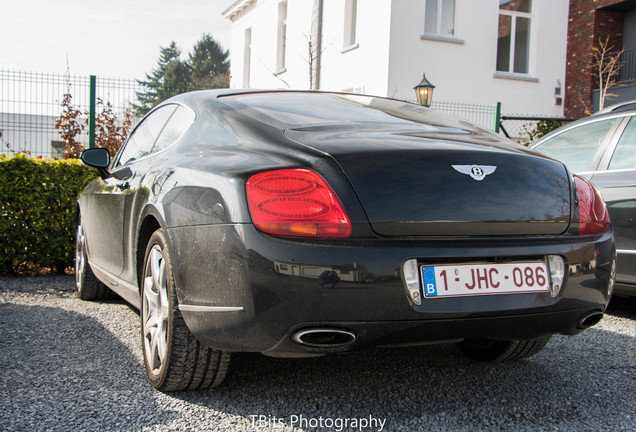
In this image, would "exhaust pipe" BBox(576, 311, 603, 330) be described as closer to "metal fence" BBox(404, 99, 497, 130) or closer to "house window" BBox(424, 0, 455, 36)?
"metal fence" BBox(404, 99, 497, 130)

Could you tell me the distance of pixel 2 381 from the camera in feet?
9.52

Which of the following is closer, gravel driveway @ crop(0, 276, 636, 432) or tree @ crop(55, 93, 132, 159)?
gravel driveway @ crop(0, 276, 636, 432)

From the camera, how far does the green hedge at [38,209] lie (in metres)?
5.90

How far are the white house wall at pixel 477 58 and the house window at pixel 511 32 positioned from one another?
0.28m

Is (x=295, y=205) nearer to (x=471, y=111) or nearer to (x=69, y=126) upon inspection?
(x=69, y=126)

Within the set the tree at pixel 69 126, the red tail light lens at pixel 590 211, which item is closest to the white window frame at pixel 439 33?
the tree at pixel 69 126

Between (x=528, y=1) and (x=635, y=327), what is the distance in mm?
14037

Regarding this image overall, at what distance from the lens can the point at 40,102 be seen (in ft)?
28.9

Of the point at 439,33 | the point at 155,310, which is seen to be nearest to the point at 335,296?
the point at 155,310

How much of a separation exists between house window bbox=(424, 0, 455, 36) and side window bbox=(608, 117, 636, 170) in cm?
1149

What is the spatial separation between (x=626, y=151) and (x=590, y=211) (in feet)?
6.55

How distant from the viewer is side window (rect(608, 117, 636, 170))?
4348 millimetres

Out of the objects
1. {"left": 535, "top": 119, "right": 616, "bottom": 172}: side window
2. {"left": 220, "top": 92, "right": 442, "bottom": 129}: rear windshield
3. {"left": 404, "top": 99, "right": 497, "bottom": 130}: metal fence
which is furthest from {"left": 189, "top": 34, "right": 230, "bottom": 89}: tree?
{"left": 220, "top": 92, "right": 442, "bottom": 129}: rear windshield

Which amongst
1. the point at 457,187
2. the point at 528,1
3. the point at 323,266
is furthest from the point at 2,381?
the point at 528,1
